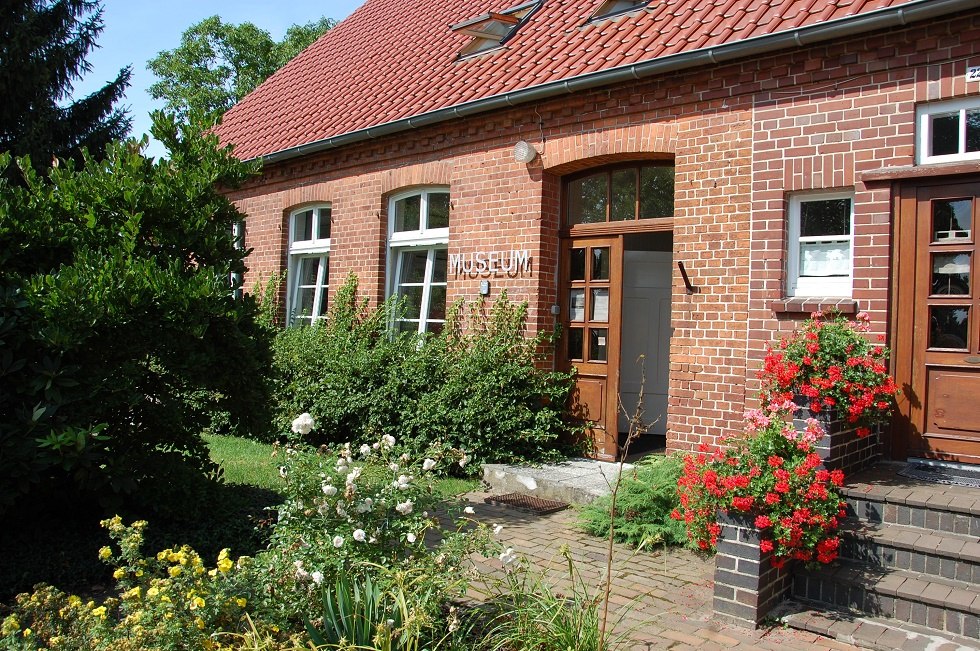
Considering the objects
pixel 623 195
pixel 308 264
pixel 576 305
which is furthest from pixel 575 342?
pixel 308 264

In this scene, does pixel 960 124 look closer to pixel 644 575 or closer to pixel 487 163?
pixel 644 575

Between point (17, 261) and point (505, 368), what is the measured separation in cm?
472

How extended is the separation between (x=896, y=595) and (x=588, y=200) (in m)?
5.49

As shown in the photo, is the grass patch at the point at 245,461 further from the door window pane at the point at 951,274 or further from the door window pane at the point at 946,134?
the door window pane at the point at 946,134

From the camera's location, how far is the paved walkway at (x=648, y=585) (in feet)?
13.8

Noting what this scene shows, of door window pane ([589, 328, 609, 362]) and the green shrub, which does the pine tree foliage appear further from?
the green shrub

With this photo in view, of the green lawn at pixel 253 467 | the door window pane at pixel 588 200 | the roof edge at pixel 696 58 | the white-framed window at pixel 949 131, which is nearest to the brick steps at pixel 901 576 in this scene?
the white-framed window at pixel 949 131

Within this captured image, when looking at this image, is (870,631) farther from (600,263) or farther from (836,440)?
(600,263)

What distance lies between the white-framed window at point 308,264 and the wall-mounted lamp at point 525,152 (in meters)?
4.29

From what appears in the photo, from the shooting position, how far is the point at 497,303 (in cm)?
896

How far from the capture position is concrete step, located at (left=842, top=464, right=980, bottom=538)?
484cm

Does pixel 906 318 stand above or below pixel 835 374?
above

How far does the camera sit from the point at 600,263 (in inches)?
343

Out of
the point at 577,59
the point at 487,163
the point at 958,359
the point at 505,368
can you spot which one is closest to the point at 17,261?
the point at 505,368
